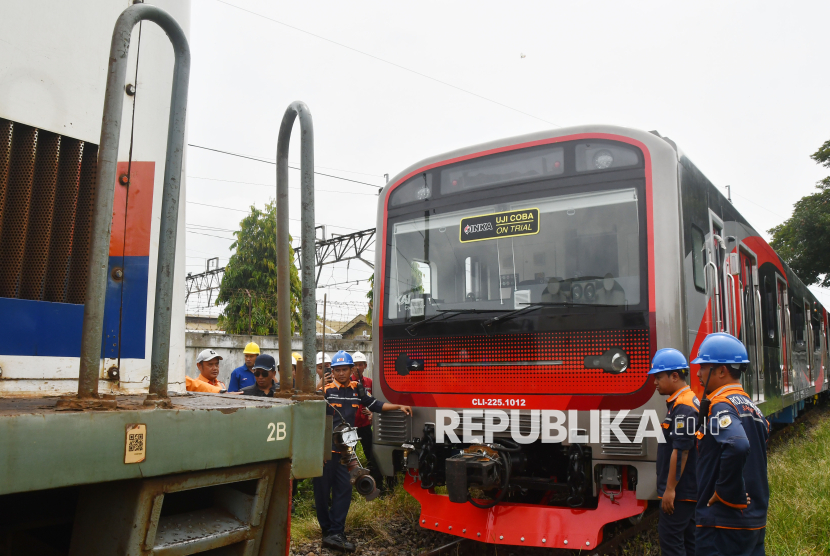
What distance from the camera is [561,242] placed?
15.7 ft

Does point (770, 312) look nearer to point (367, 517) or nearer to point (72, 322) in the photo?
point (367, 517)

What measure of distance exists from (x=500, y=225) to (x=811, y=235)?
27.8 metres

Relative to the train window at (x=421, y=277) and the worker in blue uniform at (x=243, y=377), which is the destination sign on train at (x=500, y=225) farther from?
the worker in blue uniform at (x=243, y=377)

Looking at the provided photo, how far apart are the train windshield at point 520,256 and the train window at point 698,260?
0.60 metres

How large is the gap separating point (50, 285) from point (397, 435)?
3.68 metres

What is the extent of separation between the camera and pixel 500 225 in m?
5.06

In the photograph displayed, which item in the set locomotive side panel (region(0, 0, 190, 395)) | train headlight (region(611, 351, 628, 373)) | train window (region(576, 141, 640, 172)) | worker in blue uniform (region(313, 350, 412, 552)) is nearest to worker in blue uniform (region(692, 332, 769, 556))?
train headlight (region(611, 351, 628, 373))

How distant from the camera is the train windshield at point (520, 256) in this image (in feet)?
15.1

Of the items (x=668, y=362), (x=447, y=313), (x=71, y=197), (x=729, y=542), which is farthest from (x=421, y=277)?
(x=71, y=197)

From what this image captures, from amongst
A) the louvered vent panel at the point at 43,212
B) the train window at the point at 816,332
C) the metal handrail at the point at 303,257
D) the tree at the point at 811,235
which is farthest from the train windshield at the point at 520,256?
the tree at the point at 811,235

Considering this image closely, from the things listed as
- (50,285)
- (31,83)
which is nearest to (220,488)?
(50,285)

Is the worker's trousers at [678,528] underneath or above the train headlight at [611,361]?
underneath

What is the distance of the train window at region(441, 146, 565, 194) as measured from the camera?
495 cm

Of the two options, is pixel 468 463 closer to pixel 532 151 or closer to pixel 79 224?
pixel 532 151
